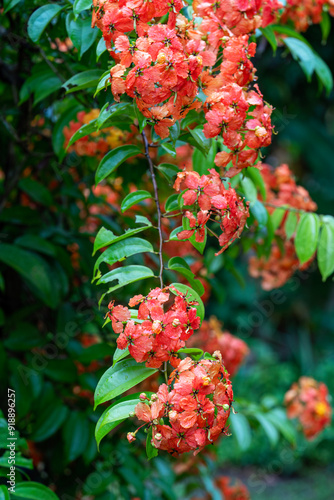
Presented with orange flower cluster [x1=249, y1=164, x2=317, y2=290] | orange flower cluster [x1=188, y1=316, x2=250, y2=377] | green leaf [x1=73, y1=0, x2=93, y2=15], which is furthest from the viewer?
orange flower cluster [x1=188, y1=316, x2=250, y2=377]

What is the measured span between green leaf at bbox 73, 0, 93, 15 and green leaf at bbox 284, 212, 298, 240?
0.74m

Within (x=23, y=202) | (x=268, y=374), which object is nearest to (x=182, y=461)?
(x=23, y=202)

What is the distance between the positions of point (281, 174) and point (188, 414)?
3.67 feet

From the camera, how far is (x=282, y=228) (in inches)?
56.8

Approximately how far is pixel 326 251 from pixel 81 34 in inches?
29.0

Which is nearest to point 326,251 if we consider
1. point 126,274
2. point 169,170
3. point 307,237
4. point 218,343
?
point 307,237

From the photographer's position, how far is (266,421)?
1.72m

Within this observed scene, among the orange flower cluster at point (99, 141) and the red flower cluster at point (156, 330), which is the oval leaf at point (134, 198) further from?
the orange flower cluster at point (99, 141)

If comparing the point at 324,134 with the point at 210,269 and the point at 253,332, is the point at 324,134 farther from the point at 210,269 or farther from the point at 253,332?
the point at 210,269

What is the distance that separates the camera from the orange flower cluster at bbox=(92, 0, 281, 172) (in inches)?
27.2

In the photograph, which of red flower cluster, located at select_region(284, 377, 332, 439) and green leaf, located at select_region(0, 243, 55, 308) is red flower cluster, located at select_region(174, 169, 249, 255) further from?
red flower cluster, located at select_region(284, 377, 332, 439)

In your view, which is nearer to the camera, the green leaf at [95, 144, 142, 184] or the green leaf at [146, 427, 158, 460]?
the green leaf at [146, 427, 158, 460]

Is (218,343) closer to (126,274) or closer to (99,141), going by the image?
(99,141)

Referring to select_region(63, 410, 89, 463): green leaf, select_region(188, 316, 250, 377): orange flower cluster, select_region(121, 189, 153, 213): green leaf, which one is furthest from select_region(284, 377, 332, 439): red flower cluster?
select_region(121, 189, 153, 213): green leaf
